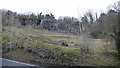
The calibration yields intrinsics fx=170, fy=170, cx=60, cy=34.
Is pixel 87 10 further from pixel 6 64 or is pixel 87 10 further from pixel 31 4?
pixel 6 64

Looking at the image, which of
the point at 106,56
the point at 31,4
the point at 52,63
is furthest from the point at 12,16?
the point at 106,56

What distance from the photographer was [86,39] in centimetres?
836

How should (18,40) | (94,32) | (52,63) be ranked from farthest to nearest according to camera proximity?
→ (18,40) < (94,32) < (52,63)

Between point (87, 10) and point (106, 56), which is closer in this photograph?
point (106, 56)

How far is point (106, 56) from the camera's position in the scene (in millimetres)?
7137

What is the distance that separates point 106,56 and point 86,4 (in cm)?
323

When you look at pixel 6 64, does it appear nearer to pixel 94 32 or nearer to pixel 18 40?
pixel 18 40

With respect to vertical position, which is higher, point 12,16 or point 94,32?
point 12,16

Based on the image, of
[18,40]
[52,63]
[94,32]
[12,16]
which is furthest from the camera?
[12,16]

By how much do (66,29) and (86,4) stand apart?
3957 millimetres

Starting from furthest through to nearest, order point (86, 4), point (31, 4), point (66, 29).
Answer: point (66, 29), point (31, 4), point (86, 4)

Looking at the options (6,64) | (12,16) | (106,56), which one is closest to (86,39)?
(106,56)

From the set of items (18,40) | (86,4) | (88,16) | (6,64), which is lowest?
(6,64)

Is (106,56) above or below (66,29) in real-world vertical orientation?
below
